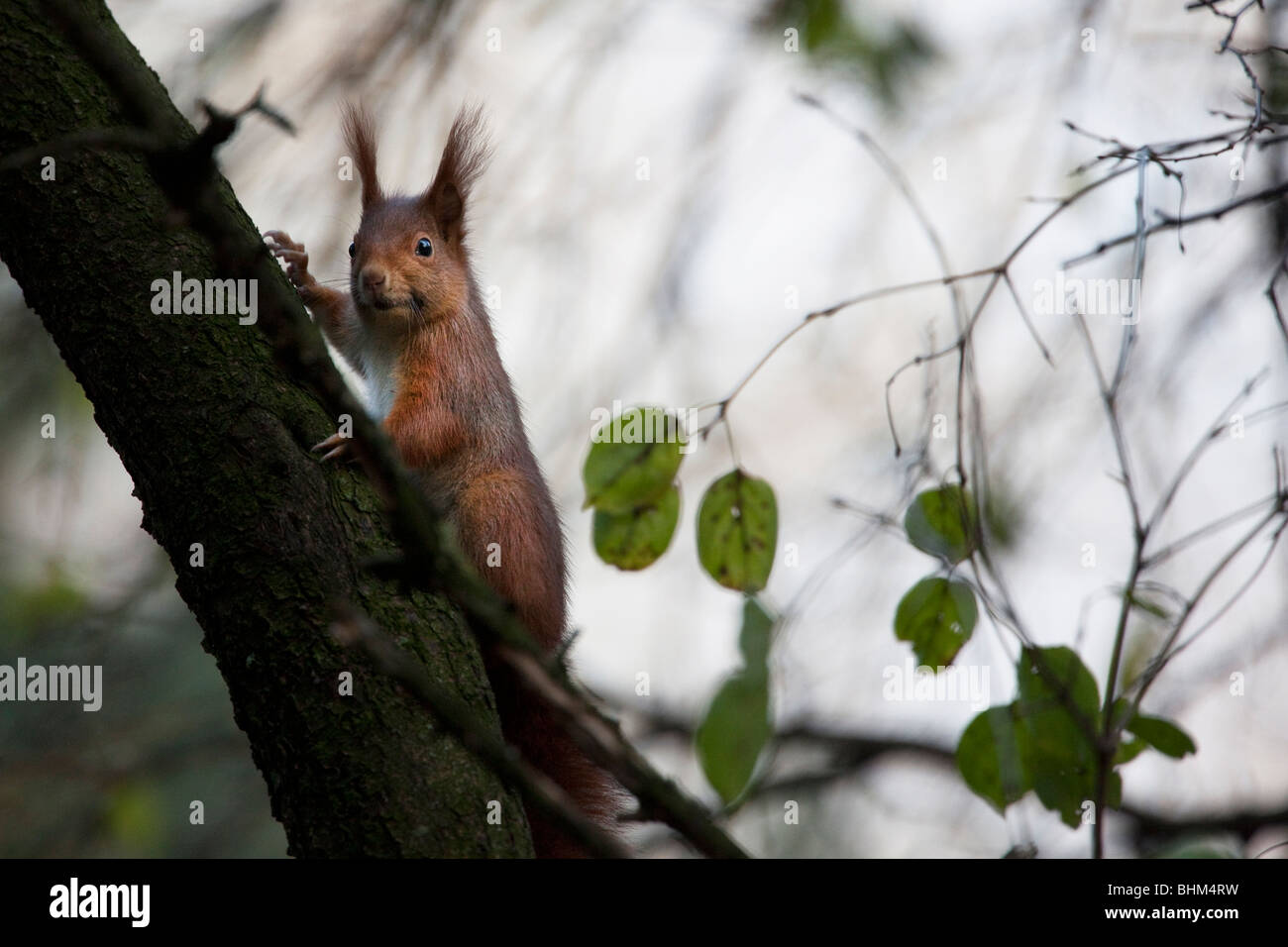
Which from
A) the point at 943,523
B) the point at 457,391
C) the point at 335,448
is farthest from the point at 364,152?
the point at 943,523

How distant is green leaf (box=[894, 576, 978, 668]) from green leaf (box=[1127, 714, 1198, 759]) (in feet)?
0.82

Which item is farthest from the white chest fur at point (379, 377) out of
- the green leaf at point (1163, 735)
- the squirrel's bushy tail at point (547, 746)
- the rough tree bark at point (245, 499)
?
the green leaf at point (1163, 735)

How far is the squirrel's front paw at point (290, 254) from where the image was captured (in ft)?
9.45

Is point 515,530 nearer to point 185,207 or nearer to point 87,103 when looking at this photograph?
point 87,103

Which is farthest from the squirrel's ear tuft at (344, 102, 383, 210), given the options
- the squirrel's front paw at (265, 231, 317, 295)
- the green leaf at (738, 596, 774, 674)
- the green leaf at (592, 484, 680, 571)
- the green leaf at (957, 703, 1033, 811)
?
the green leaf at (957, 703, 1033, 811)

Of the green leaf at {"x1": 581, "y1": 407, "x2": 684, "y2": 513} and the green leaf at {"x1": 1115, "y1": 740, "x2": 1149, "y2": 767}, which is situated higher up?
the green leaf at {"x1": 581, "y1": 407, "x2": 684, "y2": 513}

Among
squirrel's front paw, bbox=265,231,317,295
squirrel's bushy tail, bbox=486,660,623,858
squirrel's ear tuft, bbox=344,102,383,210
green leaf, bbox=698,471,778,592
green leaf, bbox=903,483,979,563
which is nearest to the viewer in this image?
green leaf, bbox=903,483,979,563

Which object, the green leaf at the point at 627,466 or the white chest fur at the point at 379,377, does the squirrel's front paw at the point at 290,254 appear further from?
the green leaf at the point at 627,466

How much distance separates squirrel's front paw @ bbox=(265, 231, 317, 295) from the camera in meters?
2.88

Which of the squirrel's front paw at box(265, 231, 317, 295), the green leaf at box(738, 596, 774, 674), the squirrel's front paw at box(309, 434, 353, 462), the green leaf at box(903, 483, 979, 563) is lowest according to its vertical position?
the green leaf at box(738, 596, 774, 674)

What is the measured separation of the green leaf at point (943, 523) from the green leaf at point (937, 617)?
50mm

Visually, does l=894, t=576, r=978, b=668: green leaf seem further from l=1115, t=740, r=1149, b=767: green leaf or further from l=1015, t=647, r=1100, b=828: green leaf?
l=1115, t=740, r=1149, b=767: green leaf

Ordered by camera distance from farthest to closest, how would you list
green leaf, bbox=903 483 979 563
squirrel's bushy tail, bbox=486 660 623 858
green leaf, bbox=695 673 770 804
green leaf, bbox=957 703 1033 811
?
1. squirrel's bushy tail, bbox=486 660 623 858
2. green leaf, bbox=903 483 979 563
3. green leaf, bbox=957 703 1033 811
4. green leaf, bbox=695 673 770 804
